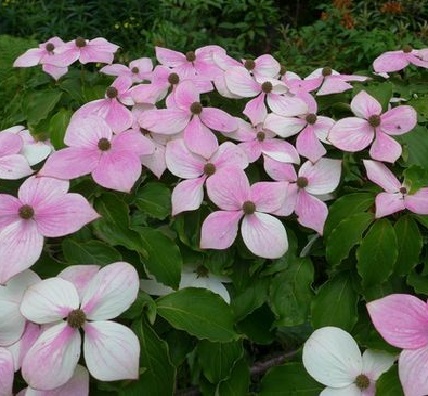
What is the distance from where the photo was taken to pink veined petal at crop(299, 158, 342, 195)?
2.68 ft

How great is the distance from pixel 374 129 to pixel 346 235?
Result: 0.19 meters

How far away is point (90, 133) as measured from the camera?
0.81 m

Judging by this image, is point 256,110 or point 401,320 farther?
point 256,110

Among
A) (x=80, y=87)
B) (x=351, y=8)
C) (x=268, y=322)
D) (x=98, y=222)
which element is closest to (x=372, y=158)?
(x=268, y=322)

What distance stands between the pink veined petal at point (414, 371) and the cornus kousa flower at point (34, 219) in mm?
362

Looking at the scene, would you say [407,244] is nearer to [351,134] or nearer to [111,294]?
[351,134]

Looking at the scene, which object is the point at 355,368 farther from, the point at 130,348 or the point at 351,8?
the point at 351,8

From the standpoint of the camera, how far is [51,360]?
1.99 feet

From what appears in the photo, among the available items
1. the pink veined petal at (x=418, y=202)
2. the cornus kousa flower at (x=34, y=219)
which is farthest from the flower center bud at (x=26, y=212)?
the pink veined petal at (x=418, y=202)

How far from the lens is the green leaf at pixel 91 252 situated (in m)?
0.71

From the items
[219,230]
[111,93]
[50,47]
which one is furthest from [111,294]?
[50,47]

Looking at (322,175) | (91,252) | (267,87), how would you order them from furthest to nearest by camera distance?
(267,87) < (322,175) < (91,252)

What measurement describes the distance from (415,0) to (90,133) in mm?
2460

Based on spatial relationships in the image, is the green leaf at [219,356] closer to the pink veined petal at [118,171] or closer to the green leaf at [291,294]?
the green leaf at [291,294]
